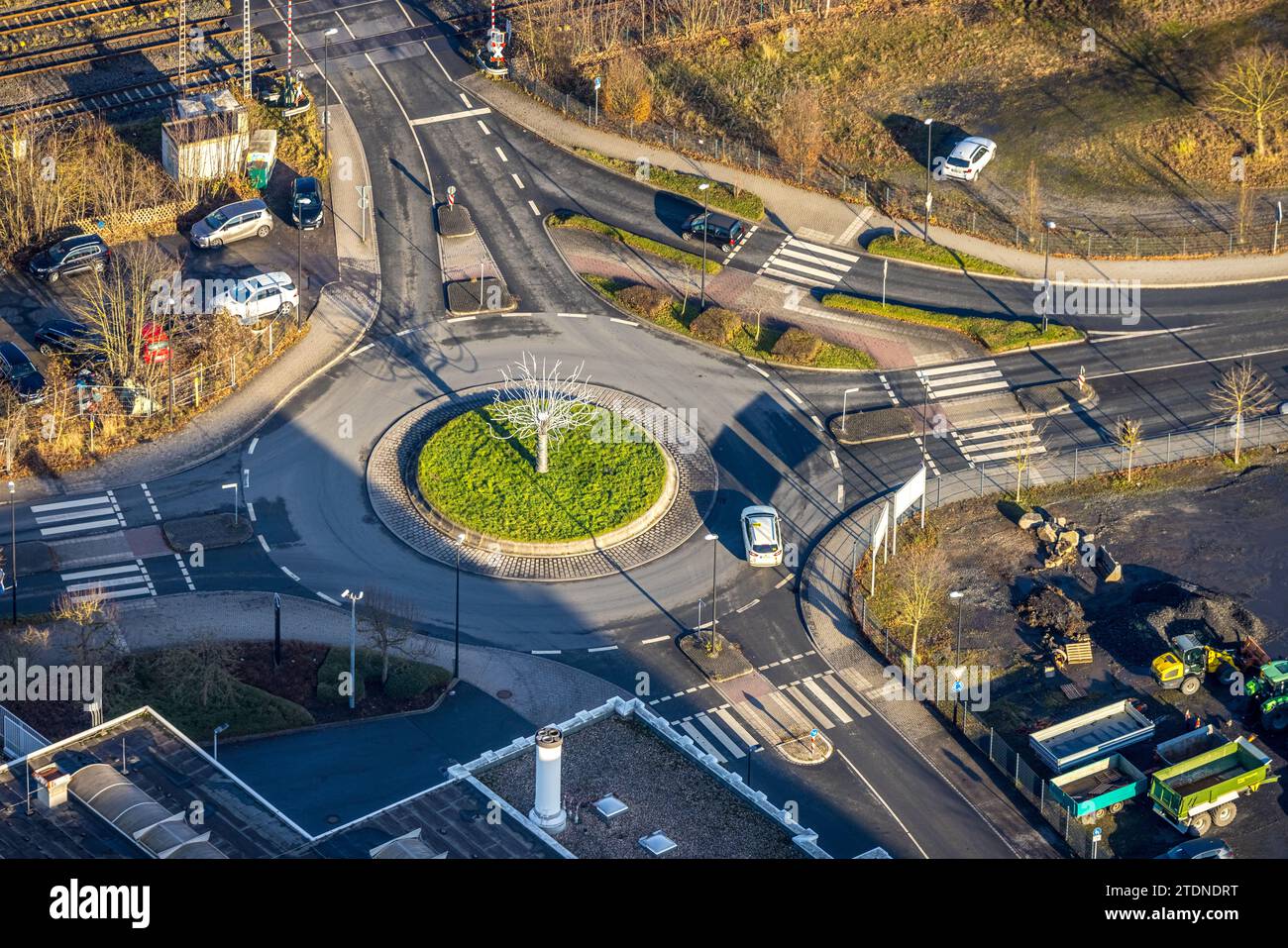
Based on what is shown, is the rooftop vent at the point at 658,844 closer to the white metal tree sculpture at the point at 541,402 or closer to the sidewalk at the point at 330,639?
the sidewalk at the point at 330,639

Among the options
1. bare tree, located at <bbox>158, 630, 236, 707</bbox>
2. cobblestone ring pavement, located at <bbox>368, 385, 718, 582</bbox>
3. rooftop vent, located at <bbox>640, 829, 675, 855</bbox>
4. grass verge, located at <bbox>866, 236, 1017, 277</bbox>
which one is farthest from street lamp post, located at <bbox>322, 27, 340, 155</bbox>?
rooftop vent, located at <bbox>640, 829, 675, 855</bbox>

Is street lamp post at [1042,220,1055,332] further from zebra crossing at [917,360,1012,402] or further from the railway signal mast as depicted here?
the railway signal mast

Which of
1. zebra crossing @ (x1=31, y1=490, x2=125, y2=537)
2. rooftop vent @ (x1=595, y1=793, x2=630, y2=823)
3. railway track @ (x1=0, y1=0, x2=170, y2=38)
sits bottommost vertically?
zebra crossing @ (x1=31, y1=490, x2=125, y2=537)

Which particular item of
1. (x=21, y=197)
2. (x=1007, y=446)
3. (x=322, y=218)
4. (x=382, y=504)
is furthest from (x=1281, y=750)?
(x=21, y=197)

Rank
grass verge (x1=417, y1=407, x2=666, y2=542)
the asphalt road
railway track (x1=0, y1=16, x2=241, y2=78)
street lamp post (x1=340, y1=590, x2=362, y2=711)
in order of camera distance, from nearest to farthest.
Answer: street lamp post (x1=340, y1=590, x2=362, y2=711)
the asphalt road
grass verge (x1=417, y1=407, x2=666, y2=542)
railway track (x1=0, y1=16, x2=241, y2=78)

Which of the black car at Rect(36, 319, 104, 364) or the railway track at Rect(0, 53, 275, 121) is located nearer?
the black car at Rect(36, 319, 104, 364)

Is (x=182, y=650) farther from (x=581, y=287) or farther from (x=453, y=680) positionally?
(x=581, y=287)
